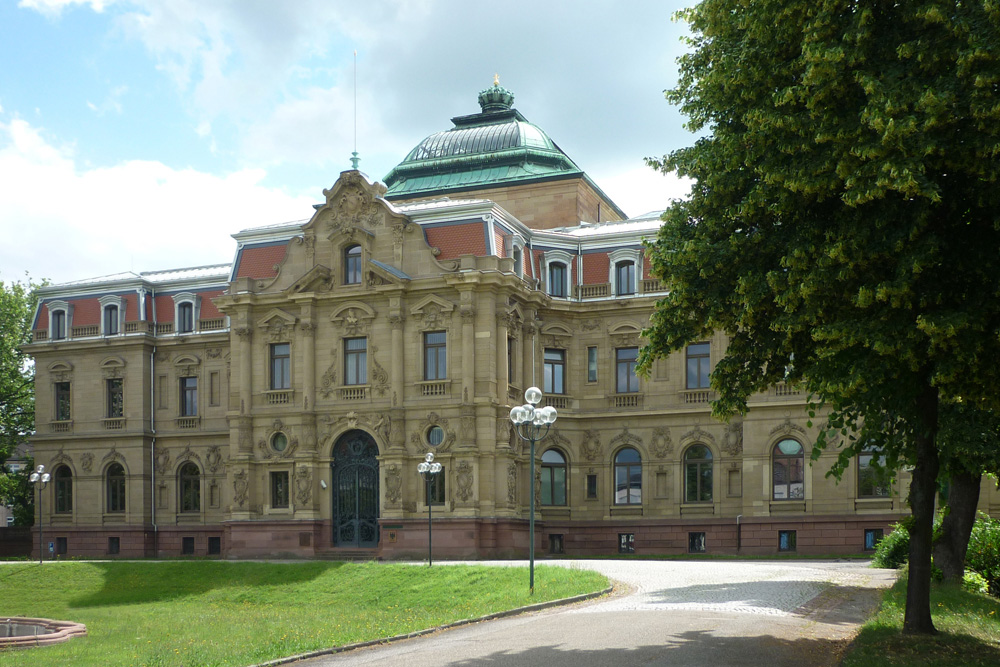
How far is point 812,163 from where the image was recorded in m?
18.6

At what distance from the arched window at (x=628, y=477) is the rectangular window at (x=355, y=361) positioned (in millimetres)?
11765

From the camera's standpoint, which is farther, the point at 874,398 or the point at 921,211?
the point at 874,398

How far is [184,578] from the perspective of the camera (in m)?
44.0

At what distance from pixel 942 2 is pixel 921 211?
297cm

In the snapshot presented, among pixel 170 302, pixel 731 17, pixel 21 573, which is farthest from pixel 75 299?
pixel 731 17

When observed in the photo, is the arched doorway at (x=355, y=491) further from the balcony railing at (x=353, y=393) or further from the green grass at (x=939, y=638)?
the green grass at (x=939, y=638)

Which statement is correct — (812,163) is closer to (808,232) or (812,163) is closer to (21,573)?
(808,232)

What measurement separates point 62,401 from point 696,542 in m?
32.8

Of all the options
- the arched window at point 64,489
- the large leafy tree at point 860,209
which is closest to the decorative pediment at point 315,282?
the arched window at point 64,489

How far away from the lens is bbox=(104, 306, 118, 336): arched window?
61250mm

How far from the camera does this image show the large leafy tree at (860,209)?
56.0 feet

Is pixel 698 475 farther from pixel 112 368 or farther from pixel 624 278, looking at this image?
pixel 112 368

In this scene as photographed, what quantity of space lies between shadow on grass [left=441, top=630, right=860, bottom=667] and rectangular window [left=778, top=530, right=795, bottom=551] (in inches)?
1131

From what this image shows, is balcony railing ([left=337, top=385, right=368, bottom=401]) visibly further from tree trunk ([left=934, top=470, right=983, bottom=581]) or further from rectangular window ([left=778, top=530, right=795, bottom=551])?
tree trunk ([left=934, top=470, right=983, bottom=581])
